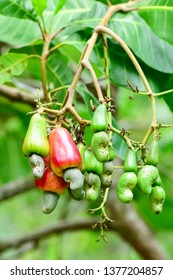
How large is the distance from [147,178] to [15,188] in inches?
67.4

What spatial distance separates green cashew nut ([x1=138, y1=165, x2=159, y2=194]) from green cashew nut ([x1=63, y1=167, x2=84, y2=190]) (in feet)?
0.42

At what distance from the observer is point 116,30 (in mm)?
1891

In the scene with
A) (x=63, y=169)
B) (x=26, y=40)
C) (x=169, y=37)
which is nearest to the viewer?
(x=63, y=169)

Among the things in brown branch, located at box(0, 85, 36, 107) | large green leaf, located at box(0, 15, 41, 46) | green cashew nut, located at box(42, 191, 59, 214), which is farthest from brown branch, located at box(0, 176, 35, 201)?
green cashew nut, located at box(42, 191, 59, 214)

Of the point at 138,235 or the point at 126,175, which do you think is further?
the point at 138,235

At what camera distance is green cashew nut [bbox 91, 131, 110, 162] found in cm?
136

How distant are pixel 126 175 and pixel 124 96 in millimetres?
2631

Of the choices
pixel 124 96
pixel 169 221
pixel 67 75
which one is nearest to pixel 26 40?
pixel 67 75

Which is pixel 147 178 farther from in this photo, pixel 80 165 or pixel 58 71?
pixel 58 71

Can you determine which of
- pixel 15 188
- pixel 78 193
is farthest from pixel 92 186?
pixel 15 188

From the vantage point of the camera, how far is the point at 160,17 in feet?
6.03

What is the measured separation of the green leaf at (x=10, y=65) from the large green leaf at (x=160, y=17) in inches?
15.4
